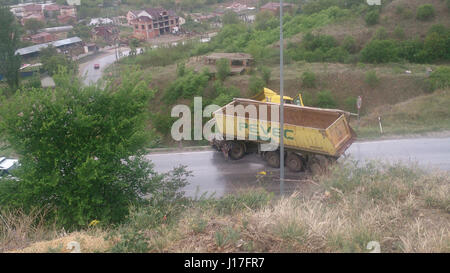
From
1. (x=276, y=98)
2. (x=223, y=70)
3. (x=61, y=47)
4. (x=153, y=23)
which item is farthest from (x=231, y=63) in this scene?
(x=61, y=47)

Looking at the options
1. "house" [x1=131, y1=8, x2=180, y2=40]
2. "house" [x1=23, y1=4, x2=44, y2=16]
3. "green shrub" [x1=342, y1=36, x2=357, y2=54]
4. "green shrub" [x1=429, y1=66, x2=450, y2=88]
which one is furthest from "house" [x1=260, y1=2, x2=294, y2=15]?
"house" [x1=23, y1=4, x2=44, y2=16]

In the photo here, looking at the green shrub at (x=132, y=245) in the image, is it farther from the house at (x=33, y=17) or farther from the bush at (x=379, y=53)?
the house at (x=33, y=17)

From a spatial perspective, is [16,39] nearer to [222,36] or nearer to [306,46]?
[222,36]

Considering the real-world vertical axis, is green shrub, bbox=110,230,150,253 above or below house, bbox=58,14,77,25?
below

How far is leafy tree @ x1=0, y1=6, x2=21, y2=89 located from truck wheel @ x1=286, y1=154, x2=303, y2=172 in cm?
2780

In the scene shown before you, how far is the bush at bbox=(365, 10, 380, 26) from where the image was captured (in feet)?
108

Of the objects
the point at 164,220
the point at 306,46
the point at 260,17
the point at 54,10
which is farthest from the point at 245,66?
the point at 54,10

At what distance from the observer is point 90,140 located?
8.75 meters

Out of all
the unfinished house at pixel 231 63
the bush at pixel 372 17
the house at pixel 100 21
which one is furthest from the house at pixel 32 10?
the bush at pixel 372 17

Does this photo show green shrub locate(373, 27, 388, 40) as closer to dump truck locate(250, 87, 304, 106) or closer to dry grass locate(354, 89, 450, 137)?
dry grass locate(354, 89, 450, 137)

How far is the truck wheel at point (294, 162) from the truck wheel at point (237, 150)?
6.71 feet

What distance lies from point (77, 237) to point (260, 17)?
1778 inches

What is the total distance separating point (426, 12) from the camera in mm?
31953

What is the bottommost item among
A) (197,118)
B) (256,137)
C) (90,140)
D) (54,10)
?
(197,118)
